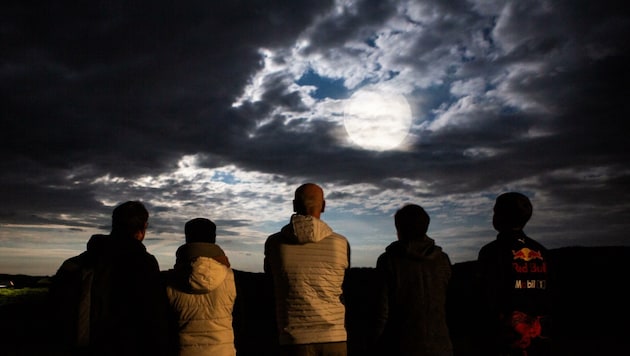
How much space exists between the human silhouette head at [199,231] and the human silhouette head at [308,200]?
80 cm

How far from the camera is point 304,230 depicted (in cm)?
→ 376

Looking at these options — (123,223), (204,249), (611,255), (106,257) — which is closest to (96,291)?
(106,257)

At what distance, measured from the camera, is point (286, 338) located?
3.72 metres

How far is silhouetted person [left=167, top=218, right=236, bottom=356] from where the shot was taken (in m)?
3.88

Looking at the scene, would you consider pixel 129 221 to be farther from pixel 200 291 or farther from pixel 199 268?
pixel 200 291

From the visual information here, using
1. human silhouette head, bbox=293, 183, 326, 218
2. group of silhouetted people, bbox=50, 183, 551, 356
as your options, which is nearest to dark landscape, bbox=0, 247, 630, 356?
group of silhouetted people, bbox=50, 183, 551, 356

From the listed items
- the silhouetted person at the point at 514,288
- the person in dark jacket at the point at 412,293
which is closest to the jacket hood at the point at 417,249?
the person in dark jacket at the point at 412,293

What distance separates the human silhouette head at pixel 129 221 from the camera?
3.37m

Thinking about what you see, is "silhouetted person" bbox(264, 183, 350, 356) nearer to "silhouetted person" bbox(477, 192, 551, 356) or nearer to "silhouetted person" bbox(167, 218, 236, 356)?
"silhouetted person" bbox(167, 218, 236, 356)

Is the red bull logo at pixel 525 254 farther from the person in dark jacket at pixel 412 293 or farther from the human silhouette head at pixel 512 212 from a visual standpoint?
the person in dark jacket at pixel 412 293

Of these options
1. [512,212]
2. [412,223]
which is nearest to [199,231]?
[412,223]

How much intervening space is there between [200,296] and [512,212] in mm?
2799

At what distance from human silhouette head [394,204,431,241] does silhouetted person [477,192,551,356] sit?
0.58m

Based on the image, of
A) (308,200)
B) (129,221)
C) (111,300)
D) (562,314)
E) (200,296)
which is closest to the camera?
(111,300)
